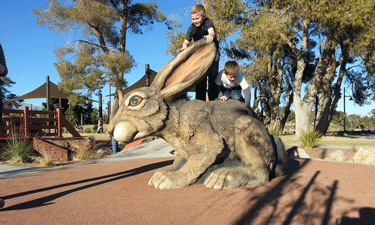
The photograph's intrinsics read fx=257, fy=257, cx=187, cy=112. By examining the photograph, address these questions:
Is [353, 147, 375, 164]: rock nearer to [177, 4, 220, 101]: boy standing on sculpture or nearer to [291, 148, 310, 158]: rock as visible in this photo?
[291, 148, 310, 158]: rock

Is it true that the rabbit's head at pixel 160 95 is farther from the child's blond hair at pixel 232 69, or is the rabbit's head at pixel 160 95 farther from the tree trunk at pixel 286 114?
the tree trunk at pixel 286 114

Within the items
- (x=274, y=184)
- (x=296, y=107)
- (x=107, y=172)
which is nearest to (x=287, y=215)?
(x=274, y=184)

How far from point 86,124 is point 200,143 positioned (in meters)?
34.5

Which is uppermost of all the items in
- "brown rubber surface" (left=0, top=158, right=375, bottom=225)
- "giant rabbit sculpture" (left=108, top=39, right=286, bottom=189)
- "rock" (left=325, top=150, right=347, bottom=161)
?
"giant rabbit sculpture" (left=108, top=39, right=286, bottom=189)

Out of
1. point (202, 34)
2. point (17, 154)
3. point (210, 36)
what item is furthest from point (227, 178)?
point (17, 154)

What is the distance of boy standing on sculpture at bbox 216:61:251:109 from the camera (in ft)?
11.6

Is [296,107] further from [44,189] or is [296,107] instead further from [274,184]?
[44,189]

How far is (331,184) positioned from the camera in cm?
310

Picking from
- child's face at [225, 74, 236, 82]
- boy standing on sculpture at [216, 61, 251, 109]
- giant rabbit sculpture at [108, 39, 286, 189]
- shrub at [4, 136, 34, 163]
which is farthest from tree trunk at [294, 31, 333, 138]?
shrub at [4, 136, 34, 163]

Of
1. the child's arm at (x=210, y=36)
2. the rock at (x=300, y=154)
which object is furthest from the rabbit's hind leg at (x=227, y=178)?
the rock at (x=300, y=154)

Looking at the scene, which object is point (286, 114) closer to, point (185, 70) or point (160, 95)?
point (185, 70)

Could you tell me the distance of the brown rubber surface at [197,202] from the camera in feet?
7.11

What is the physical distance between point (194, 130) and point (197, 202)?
2.85ft

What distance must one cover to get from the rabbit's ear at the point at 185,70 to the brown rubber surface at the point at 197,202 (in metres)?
1.22
